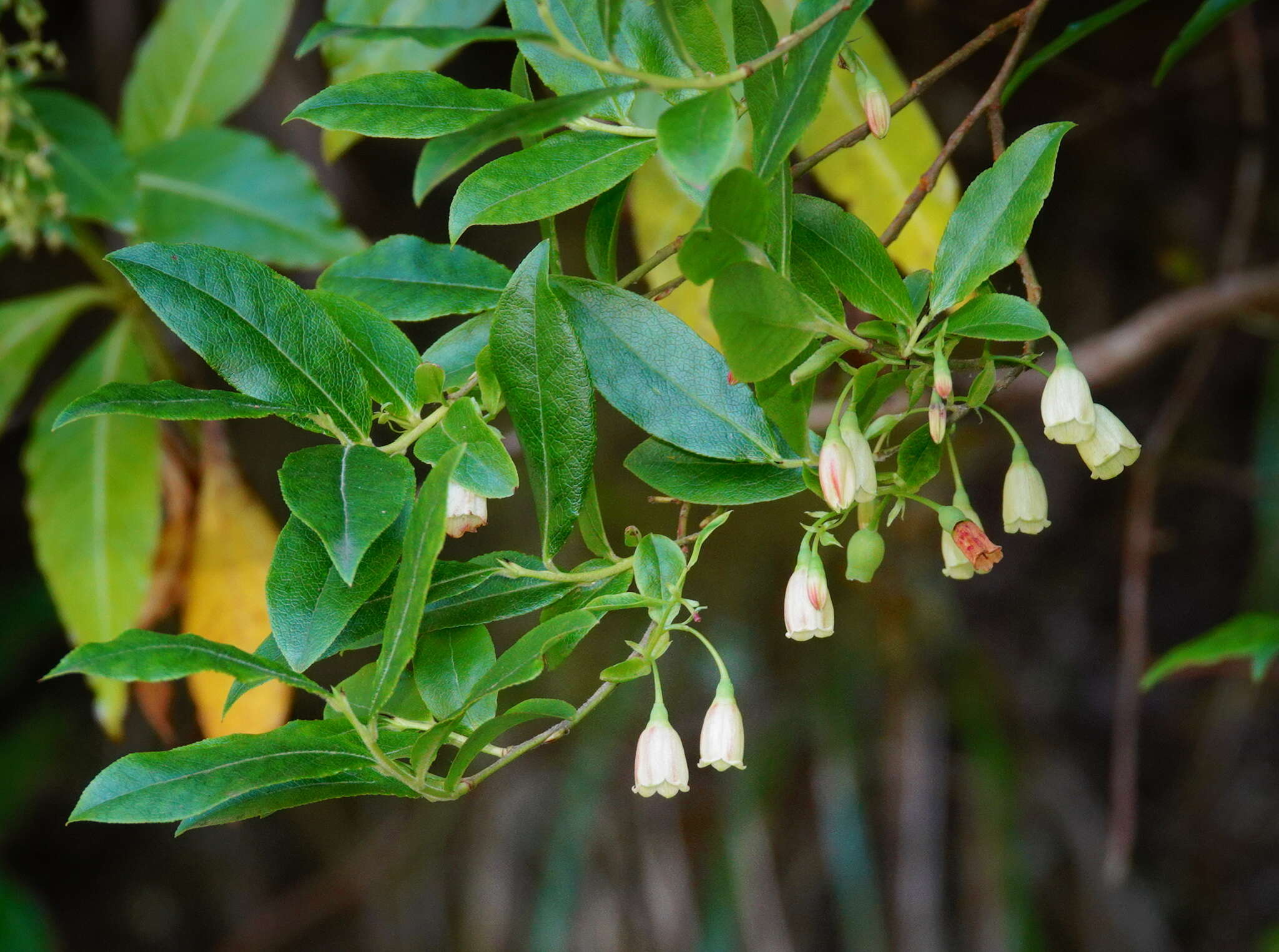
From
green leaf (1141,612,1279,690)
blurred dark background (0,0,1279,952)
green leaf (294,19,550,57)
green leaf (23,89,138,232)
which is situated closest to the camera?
green leaf (294,19,550,57)

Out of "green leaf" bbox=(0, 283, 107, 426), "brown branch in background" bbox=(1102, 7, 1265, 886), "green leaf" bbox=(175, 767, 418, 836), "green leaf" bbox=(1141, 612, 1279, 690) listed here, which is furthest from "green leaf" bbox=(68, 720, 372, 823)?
"brown branch in background" bbox=(1102, 7, 1265, 886)

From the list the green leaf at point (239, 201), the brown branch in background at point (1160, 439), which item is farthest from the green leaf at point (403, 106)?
the brown branch in background at point (1160, 439)

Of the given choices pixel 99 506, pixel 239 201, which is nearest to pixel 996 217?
pixel 239 201

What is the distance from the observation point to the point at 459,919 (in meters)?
1.83

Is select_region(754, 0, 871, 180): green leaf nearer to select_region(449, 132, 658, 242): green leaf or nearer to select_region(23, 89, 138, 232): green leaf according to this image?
select_region(449, 132, 658, 242): green leaf

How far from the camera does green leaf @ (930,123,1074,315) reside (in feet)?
1.40

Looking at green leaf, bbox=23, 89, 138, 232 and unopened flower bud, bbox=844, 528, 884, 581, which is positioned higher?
green leaf, bbox=23, 89, 138, 232

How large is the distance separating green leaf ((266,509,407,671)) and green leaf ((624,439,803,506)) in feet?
0.38

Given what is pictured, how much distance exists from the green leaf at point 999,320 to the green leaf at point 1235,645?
47 centimetres

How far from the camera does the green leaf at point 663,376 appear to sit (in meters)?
0.46

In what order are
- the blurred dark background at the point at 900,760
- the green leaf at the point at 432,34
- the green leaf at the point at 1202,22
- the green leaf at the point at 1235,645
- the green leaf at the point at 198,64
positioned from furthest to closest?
the blurred dark background at the point at 900,760
the green leaf at the point at 198,64
the green leaf at the point at 1235,645
the green leaf at the point at 1202,22
the green leaf at the point at 432,34

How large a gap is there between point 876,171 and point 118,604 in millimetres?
764

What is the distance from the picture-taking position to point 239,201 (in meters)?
1.02

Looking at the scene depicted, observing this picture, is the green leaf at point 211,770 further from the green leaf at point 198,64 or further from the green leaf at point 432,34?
the green leaf at point 198,64
